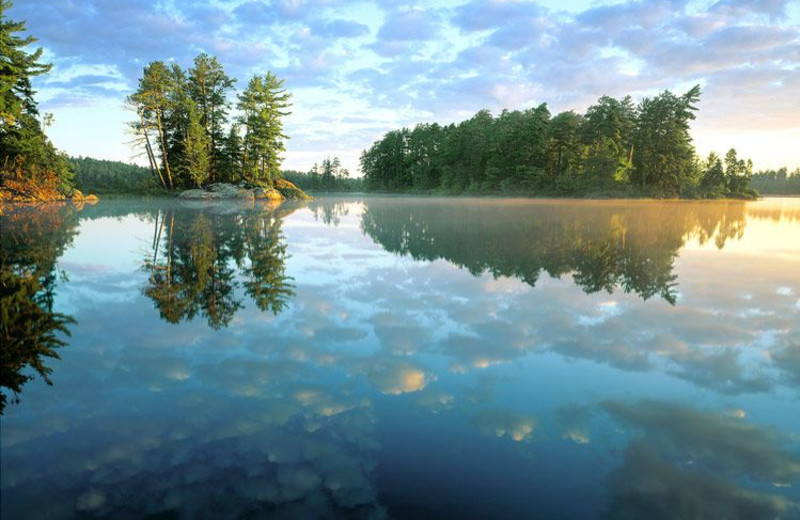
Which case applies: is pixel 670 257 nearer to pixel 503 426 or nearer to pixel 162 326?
pixel 503 426

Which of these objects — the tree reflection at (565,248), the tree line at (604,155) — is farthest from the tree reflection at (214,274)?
the tree line at (604,155)

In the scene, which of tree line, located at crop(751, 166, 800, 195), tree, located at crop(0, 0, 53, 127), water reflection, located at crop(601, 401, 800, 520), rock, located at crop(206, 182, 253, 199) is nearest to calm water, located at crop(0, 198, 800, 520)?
water reflection, located at crop(601, 401, 800, 520)

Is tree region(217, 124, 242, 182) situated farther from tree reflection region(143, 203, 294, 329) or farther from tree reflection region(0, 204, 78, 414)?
tree reflection region(0, 204, 78, 414)

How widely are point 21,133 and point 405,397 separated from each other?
41123 mm

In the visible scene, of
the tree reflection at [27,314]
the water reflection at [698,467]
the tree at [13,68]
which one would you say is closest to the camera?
the water reflection at [698,467]

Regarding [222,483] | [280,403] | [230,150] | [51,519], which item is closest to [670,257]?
[280,403]

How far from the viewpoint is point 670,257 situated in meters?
12.9

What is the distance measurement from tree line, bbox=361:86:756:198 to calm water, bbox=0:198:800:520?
5721 centimetres

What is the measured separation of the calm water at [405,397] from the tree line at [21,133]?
3110cm

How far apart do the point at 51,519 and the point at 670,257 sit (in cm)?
1430

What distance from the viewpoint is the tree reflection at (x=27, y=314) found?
4.91 m

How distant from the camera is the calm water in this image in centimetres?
307

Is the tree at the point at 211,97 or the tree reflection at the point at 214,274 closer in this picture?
the tree reflection at the point at 214,274

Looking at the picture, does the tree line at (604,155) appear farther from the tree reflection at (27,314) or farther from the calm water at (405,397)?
the tree reflection at (27,314)
